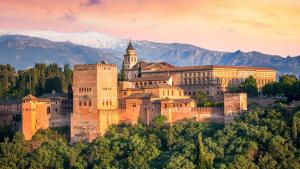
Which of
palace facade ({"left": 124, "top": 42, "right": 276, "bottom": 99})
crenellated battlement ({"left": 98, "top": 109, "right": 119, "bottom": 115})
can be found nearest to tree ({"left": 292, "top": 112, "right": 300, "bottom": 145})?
palace facade ({"left": 124, "top": 42, "right": 276, "bottom": 99})

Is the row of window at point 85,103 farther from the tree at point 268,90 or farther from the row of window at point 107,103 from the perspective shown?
the tree at point 268,90

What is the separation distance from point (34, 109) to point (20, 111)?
298 cm

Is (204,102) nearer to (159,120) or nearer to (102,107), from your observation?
(159,120)

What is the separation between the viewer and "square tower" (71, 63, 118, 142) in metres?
52.5

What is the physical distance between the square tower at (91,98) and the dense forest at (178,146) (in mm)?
1225

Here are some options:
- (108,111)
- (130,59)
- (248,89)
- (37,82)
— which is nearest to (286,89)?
(248,89)

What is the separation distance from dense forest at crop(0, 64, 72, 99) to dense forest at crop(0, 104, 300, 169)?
1147cm

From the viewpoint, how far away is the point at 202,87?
211 feet

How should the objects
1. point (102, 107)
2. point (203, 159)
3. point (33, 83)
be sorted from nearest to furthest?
point (203, 159), point (102, 107), point (33, 83)

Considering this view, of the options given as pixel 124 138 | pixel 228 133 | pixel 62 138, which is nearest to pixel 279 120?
pixel 228 133

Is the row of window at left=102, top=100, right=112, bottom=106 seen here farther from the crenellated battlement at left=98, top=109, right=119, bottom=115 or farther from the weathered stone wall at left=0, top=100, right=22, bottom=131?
the weathered stone wall at left=0, top=100, right=22, bottom=131

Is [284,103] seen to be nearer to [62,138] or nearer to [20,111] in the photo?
[62,138]

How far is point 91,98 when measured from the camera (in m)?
52.9

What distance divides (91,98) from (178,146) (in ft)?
28.9
